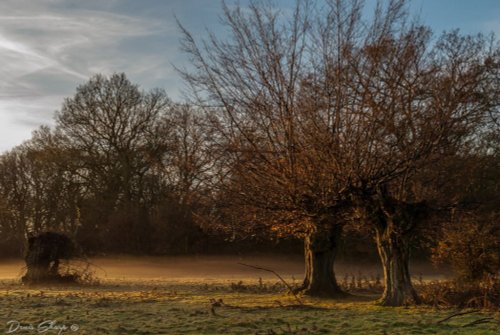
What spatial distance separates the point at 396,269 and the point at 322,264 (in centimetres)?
366

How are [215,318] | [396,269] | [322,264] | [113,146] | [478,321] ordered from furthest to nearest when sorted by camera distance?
[113,146], [322,264], [396,269], [215,318], [478,321]

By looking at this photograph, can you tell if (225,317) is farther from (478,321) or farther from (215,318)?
(478,321)

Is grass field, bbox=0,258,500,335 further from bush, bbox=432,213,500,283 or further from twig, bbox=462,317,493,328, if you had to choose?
bush, bbox=432,213,500,283

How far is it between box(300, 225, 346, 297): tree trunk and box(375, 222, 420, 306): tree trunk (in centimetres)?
292

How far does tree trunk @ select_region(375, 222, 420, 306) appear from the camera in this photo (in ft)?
45.1

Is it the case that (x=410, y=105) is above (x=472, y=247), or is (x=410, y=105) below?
above

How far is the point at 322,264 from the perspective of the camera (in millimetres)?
17328

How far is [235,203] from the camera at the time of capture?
15.2 meters

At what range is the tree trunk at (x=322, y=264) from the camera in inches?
671

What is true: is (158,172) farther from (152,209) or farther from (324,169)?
(324,169)

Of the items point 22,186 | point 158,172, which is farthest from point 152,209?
point 22,186

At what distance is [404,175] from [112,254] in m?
33.7

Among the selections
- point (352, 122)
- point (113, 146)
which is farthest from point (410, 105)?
point (113, 146)

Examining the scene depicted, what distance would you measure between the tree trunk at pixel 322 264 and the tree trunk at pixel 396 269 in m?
2.92
